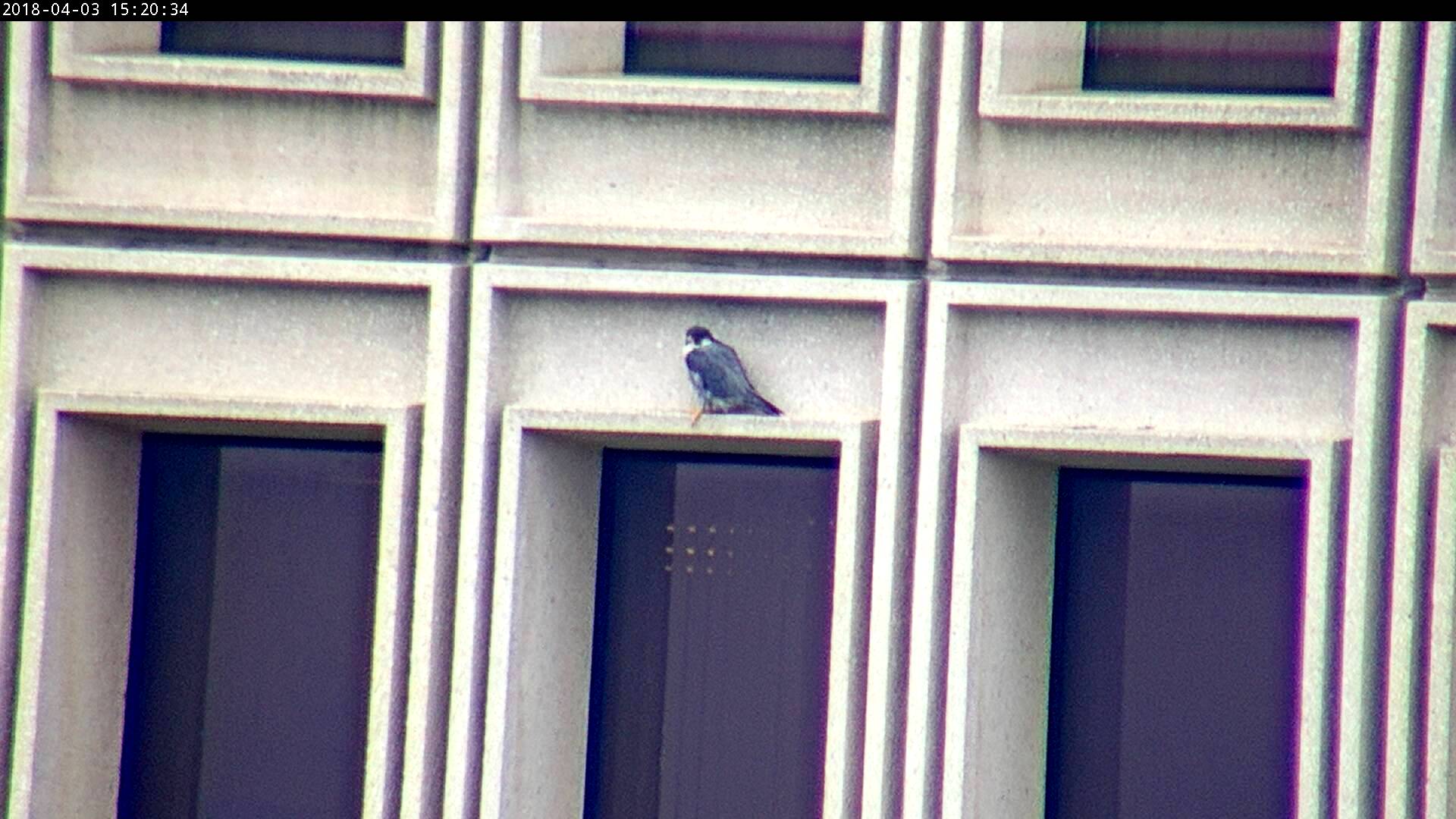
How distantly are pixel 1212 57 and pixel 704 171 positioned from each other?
2.27 m

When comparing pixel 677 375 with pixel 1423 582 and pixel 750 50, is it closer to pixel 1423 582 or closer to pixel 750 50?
pixel 750 50

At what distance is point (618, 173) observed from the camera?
328 inches

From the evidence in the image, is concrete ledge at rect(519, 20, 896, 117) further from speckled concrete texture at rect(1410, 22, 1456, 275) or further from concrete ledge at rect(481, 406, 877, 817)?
speckled concrete texture at rect(1410, 22, 1456, 275)

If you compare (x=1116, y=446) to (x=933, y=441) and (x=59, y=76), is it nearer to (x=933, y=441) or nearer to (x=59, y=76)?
(x=933, y=441)

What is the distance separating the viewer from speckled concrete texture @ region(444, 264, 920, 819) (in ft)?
26.3

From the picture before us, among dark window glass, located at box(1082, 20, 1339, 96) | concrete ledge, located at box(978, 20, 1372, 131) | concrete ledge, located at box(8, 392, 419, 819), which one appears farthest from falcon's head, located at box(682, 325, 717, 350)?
dark window glass, located at box(1082, 20, 1339, 96)

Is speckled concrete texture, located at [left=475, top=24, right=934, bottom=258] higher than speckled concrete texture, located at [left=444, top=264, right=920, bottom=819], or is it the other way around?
speckled concrete texture, located at [left=475, top=24, right=934, bottom=258]

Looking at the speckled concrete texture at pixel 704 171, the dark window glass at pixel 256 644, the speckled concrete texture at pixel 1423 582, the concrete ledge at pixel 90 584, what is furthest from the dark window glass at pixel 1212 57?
the dark window glass at pixel 256 644

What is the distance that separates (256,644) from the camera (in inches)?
350

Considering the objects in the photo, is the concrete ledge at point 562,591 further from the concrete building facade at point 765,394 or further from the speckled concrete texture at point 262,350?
the speckled concrete texture at point 262,350

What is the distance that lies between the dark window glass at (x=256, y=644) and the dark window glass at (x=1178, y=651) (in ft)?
10.3

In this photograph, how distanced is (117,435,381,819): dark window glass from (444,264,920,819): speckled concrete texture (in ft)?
2.96
